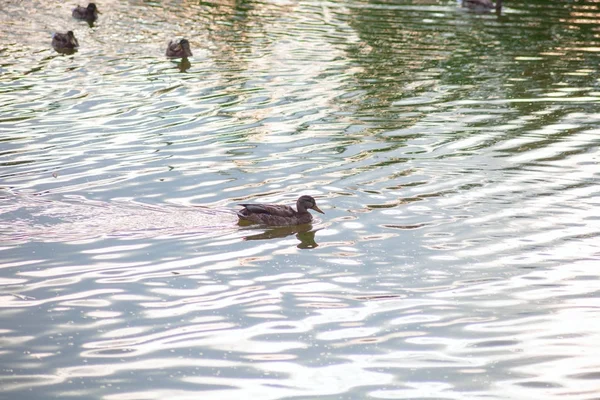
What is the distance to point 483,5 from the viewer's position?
37188 millimetres

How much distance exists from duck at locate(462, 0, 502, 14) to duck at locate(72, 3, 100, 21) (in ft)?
47.7

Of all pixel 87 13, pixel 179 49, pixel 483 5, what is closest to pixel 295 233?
pixel 179 49

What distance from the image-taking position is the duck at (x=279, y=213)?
1318 centimetres

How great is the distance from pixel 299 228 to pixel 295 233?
0.30ft

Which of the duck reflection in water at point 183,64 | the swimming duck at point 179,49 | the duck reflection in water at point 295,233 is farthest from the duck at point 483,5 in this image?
the duck reflection in water at point 295,233

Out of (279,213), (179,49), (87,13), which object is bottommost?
(279,213)

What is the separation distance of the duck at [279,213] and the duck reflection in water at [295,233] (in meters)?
0.07

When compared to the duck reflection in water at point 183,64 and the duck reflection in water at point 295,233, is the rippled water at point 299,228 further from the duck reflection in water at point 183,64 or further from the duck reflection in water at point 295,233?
the duck reflection in water at point 183,64

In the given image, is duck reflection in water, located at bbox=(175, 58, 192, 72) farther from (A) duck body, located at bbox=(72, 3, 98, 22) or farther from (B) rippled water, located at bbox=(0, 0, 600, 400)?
(A) duck body, located at bbox=(72, 3, 98, 22)

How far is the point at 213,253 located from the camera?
12422 millimetres

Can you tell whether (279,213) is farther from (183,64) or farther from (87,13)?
(87,13)

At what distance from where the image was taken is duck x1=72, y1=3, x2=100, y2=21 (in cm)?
3226

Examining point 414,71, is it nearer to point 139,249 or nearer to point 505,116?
point 505,116

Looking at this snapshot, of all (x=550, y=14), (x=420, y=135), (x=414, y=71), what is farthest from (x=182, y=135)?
(x=550, y=14)
